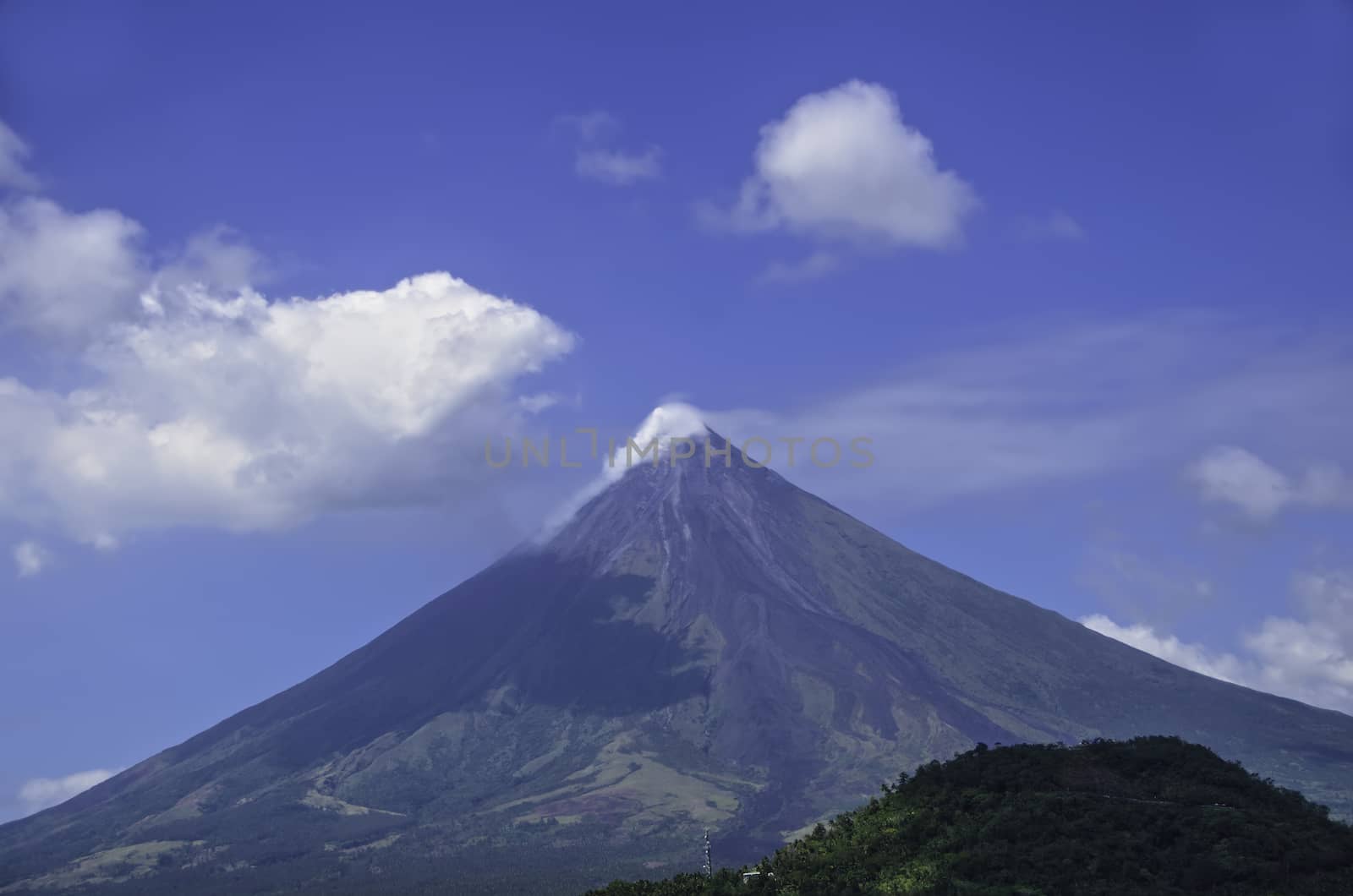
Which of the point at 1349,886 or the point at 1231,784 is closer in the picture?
the point at 1349,886

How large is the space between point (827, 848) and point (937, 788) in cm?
656

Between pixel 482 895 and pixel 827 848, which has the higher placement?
pixel 827 848

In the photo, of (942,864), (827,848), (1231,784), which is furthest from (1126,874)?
(827,848)

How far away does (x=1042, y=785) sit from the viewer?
2549 inches

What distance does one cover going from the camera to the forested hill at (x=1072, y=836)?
5306 cm

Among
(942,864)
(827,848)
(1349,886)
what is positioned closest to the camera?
(1349,886)

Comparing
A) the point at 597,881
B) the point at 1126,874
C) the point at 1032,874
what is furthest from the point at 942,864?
the point at 597,881

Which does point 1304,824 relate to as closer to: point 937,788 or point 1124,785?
point 1124,785

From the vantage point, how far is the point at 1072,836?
190 feet

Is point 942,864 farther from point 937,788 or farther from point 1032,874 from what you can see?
point 937,788

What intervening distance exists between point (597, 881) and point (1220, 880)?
510ft

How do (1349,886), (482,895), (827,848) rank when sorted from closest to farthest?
(1349,886) < (827,848) < (482,895)

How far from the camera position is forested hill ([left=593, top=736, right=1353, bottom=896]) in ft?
174

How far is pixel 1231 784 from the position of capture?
6266 centimetres
